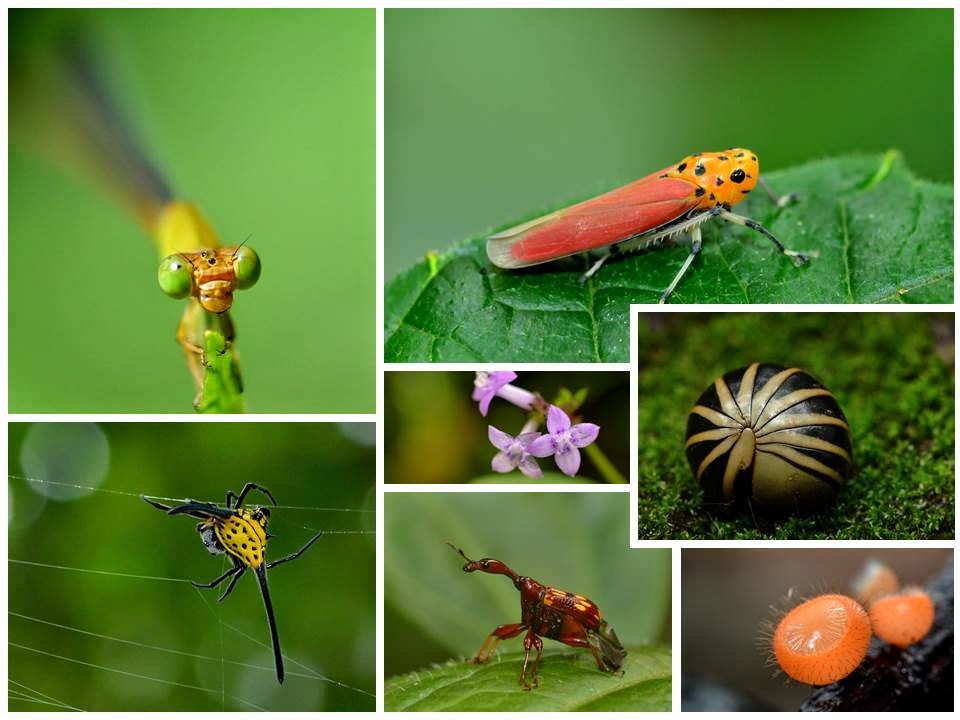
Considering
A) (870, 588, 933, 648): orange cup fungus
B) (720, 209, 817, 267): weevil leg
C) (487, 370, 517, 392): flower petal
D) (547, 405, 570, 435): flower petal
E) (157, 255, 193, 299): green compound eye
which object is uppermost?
(720, 209, 817, 267): weevil leg

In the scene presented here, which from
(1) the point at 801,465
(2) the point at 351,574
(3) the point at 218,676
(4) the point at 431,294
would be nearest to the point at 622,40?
(4) the point at 431,294

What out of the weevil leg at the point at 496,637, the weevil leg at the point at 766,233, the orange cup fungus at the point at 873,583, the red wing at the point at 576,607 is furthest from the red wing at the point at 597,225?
the orange cup fungus at the point at 873,583

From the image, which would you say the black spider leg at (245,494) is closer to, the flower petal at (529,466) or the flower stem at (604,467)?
the flower petal at (529,466)

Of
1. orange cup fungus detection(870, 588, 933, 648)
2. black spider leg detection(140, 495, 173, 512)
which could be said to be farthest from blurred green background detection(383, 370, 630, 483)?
orange cup fungus detection(870, 588, 933, 648)

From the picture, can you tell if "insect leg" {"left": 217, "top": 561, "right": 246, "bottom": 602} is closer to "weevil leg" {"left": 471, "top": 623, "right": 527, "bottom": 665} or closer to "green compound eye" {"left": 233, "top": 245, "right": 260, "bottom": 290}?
"weevil leg" {"left": 471, "top": 623, "right": 527, "bottom": 665}

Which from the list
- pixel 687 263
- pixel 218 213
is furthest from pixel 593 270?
pixel 218 213

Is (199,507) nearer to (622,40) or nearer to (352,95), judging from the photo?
(352,95)

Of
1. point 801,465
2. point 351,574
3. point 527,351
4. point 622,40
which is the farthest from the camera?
point 622,40
